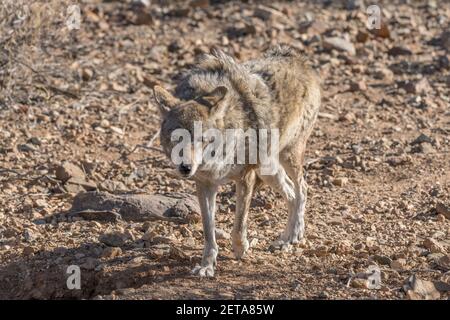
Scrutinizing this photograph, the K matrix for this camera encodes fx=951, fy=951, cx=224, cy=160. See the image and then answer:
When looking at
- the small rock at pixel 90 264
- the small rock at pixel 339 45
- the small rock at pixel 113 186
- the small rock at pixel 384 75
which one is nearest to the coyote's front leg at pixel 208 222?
the small rock at pixel 90 264

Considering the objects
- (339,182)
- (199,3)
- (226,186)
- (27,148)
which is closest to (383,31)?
(199,3)

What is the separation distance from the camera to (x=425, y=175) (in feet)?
37.6

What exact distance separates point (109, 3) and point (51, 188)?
7.05 metres

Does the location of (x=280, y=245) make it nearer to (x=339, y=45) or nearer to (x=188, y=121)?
(x=188, y=121)

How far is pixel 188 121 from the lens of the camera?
8133 millimetres

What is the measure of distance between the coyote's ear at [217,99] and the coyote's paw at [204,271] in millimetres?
1438

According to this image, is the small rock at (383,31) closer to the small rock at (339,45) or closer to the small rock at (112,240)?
the small rock at (339,45)

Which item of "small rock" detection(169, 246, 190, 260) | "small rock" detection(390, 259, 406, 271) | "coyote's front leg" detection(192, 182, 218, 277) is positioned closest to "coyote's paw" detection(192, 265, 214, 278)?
"coyote's front leg" detection(192, 182, 218, 277)

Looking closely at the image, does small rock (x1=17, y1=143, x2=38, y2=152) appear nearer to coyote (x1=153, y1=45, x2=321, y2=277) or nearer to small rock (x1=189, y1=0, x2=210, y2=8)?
coyote (x1=153, y1=45, x2=321, y2=277)

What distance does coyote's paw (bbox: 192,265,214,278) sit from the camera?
8602 mm

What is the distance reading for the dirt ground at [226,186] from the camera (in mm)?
8805

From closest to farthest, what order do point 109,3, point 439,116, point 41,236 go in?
point 41,236, point 439,116, point 109,3

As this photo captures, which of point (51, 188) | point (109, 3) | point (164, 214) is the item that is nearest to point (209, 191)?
point (164, 214)
